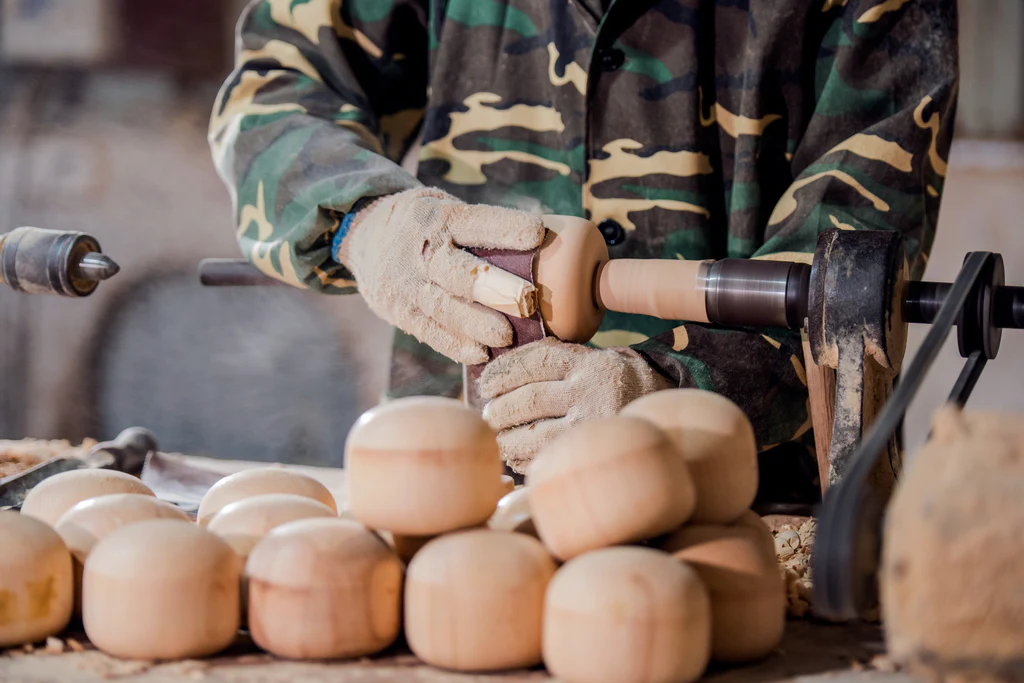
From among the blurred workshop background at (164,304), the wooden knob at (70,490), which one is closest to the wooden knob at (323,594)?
the wooden knob at (70,490)

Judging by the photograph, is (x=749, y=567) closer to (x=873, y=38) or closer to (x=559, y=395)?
(x=559, y=395)

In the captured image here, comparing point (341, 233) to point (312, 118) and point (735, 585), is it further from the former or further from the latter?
point (735, 585)

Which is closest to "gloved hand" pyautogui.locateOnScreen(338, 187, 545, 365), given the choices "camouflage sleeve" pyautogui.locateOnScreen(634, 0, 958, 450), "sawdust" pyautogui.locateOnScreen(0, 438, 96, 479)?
"camouflage sleeve" pyautogui.locateOnScreen(634, 0, 958, 450)

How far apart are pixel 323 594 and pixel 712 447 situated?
27 centimetres

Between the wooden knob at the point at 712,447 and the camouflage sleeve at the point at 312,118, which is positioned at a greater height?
the camouflage sleeve at the point at 312,118

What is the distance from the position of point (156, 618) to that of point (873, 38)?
1.13 metres

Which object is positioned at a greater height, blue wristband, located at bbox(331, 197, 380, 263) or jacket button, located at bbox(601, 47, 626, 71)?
jacket button, located at bbox(601, 47, 626, 71)

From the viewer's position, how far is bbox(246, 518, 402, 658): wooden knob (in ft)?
2.03

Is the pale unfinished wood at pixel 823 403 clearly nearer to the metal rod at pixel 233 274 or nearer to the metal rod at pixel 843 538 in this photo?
the metal rod at pixel 843 538

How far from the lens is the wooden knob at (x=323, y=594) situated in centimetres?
62

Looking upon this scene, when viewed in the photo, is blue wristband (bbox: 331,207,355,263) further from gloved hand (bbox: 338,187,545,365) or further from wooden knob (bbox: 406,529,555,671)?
wooden knob (bbox: 406,529,555,671)

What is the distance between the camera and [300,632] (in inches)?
24.5

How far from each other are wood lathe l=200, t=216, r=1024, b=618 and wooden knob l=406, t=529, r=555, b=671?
0.84 ft

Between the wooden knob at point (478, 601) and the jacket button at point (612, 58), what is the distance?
0.91 meters
